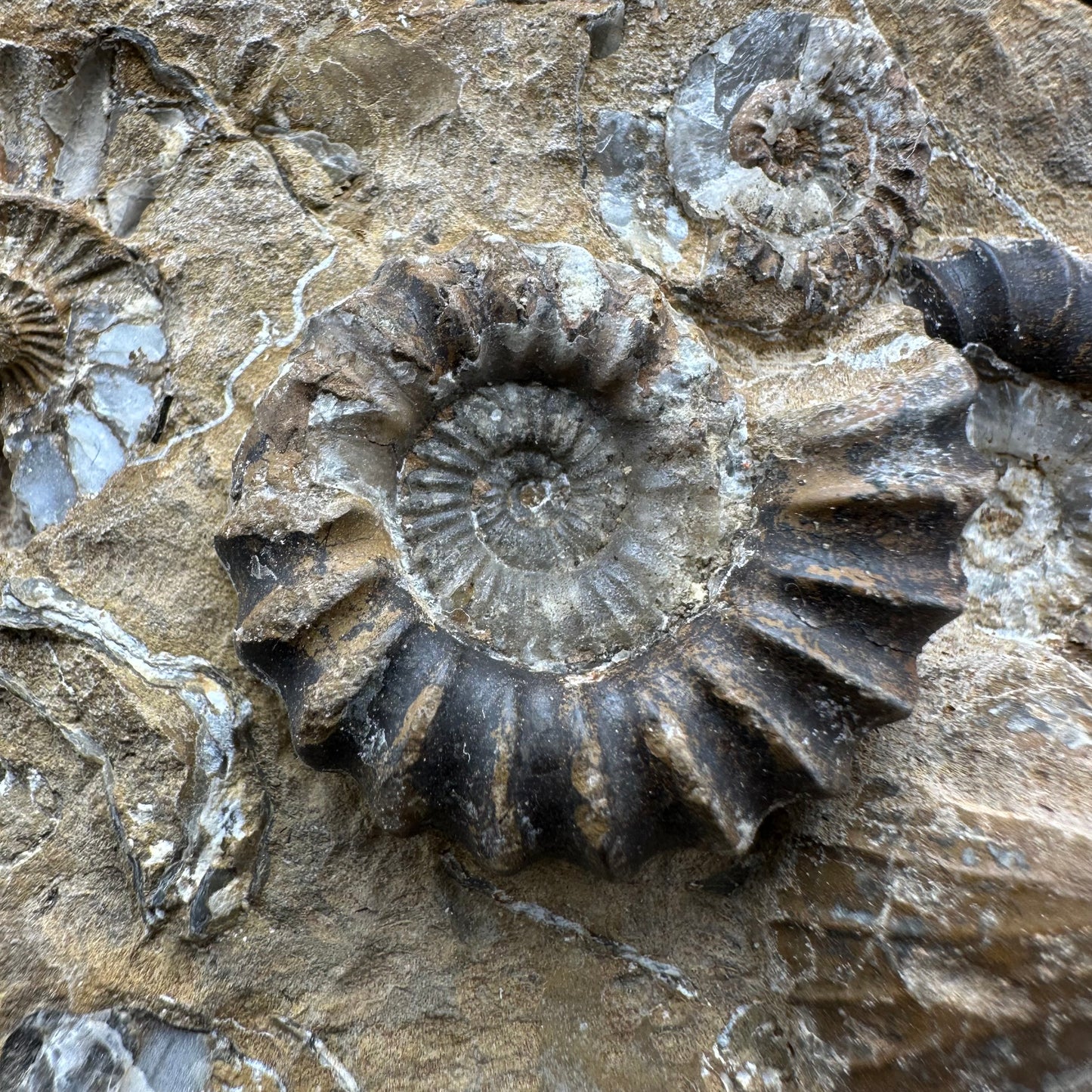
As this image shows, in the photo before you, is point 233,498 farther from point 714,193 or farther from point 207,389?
point 714,193

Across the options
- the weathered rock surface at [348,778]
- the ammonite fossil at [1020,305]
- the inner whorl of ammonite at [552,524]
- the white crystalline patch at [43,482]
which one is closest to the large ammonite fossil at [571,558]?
the inner whorl of ammonite at [552,524]

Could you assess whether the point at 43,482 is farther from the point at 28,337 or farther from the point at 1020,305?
the point at 1020,305

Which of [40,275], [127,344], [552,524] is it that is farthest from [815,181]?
[40,275]

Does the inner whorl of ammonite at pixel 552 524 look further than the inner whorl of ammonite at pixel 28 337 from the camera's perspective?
No

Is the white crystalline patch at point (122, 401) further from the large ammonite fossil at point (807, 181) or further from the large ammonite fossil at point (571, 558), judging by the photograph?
the large ammonite fossil at point (807, 181)

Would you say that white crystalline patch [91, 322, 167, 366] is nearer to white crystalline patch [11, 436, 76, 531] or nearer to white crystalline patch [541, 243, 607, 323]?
white crystalline patch [11, 436, 76, 531]

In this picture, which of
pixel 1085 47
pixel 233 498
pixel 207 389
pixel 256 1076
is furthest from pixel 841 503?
pixel 1085 47
